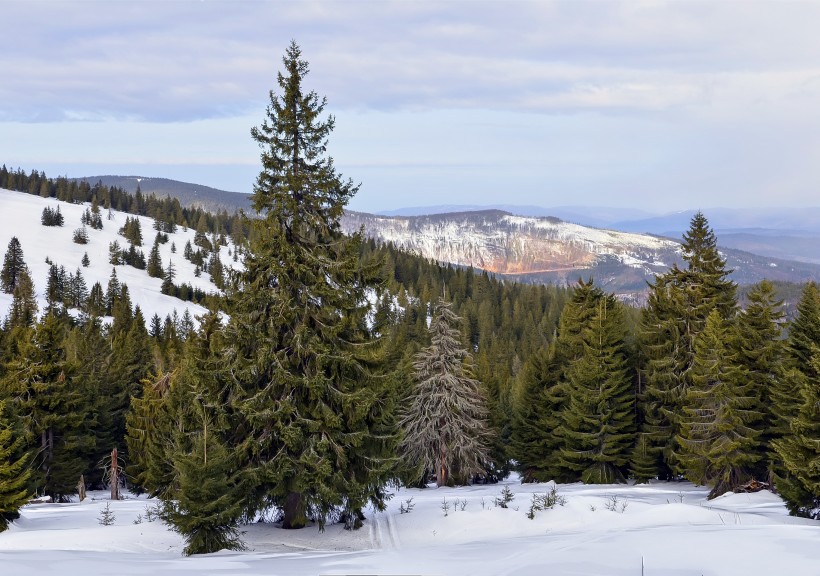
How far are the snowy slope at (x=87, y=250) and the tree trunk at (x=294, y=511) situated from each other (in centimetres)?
9050

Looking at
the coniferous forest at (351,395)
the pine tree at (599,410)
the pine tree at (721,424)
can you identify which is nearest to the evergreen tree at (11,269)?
the coniferous forest at (351,395)

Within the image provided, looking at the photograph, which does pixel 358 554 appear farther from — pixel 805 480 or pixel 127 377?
pixel 127 377

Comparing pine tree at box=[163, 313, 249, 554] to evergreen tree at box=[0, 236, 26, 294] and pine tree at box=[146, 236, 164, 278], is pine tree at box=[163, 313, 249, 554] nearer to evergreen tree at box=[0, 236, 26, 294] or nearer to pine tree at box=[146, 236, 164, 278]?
evergreen tree at box=[0, 236, 26, 294]

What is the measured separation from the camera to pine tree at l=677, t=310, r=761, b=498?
87.6 ft

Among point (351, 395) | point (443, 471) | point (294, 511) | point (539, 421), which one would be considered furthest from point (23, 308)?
point (351, 395)

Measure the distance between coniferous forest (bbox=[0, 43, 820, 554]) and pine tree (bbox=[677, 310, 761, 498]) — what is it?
11 centimetres

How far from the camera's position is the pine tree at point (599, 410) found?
106 feet

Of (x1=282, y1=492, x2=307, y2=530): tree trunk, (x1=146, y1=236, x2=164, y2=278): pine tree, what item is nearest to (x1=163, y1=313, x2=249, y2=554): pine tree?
(x1=282, y1=492, x2=307, y2=530): tree trunk

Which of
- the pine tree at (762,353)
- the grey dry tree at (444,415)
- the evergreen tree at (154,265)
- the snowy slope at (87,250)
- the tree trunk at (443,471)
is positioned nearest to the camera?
the pine tree at (762,353)

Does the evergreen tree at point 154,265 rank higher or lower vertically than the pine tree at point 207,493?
higher

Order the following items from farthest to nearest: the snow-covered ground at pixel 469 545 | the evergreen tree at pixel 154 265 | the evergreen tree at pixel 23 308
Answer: the evergreen tree at pixel 154 265, the evergreen tree at pixel 23 308, the snow-covered ground at pixel 469 545

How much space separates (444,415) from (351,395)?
16.3 m

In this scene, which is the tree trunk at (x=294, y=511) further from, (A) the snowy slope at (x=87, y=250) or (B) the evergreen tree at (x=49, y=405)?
(A) the snowy slope at (x=87, y=250)

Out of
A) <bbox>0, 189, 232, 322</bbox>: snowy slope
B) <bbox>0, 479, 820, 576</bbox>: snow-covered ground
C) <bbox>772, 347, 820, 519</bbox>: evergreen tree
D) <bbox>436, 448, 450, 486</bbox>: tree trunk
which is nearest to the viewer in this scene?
<bbox>0, 479, 820, 576</bbox>: snow-covered ground
